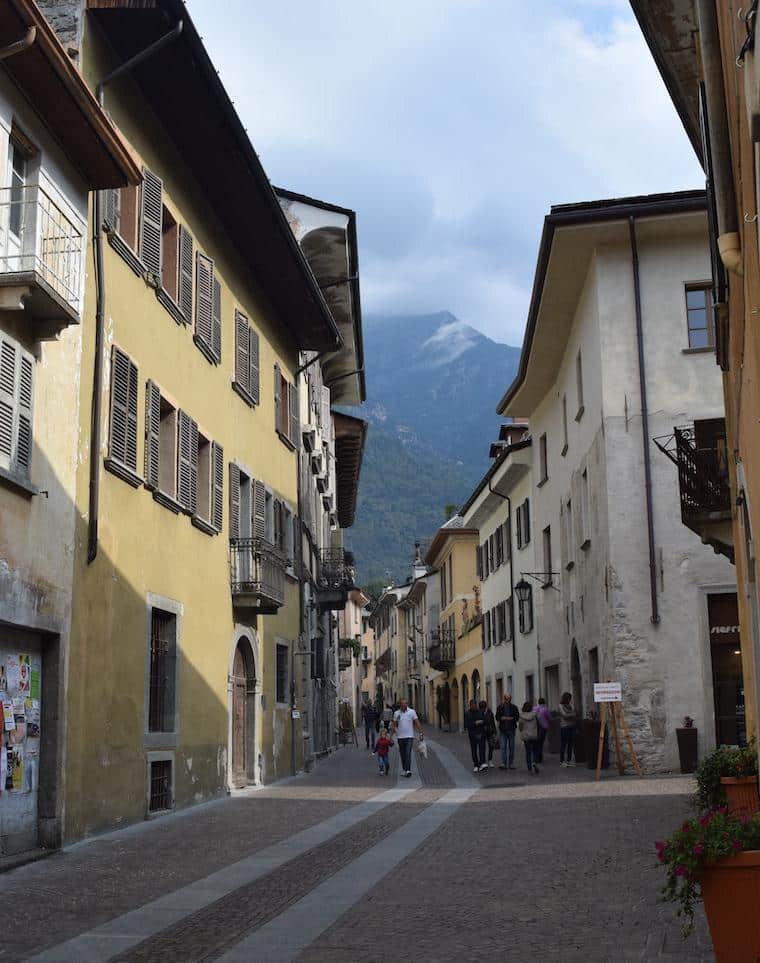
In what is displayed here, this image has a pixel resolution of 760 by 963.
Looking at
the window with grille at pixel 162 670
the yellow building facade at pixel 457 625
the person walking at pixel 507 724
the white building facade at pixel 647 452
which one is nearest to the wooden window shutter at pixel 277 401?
the white building facade at pixel 647 452

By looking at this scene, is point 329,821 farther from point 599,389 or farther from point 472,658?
point 472,658

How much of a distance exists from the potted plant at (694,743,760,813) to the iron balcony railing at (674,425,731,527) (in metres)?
5.85

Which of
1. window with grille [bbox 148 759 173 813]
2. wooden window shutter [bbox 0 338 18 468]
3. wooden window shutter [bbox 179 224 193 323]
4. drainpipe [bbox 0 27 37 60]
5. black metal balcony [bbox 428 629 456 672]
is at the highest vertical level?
wooden window shutter [bbox 179 224 193 323]

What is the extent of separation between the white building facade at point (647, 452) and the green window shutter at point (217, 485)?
7.50 metres

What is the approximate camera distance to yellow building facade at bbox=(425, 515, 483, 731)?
50000mm

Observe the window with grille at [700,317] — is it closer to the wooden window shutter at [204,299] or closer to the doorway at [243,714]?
the wooden window shutter at [204,299]

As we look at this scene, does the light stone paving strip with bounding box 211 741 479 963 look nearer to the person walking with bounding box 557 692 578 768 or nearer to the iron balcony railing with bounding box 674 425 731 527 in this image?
the iron balcony railing with bounding box 674 425 731 527

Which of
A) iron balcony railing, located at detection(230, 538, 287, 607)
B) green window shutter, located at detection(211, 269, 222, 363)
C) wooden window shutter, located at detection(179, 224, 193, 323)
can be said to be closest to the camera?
wooden window shutter, located at detection(179, 224, 193, 323)

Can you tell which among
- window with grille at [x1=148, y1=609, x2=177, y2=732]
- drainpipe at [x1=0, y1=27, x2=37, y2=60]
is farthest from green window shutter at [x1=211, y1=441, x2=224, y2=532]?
drainpipe at [x1=0, y1=27, x2=37, y2=60]

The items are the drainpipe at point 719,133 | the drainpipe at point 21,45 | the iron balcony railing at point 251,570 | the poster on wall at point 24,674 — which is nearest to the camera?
the drainpipe at point 719,133

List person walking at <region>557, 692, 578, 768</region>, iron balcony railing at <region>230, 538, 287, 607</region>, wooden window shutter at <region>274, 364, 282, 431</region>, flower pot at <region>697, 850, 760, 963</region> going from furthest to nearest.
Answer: person walking at <region>557, 692, 578, 768</region>
wooden window shutter at <region>274, 364, 282, 431</region>
iron balcony railing at <region>230, 538, 287, 607</region>
flower pot at <region>697, 850, 760, 963</region>

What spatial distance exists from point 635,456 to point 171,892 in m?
15.4

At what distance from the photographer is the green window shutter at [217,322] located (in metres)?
19.2

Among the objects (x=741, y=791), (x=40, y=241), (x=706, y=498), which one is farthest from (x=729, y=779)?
(x=40, y=241)
